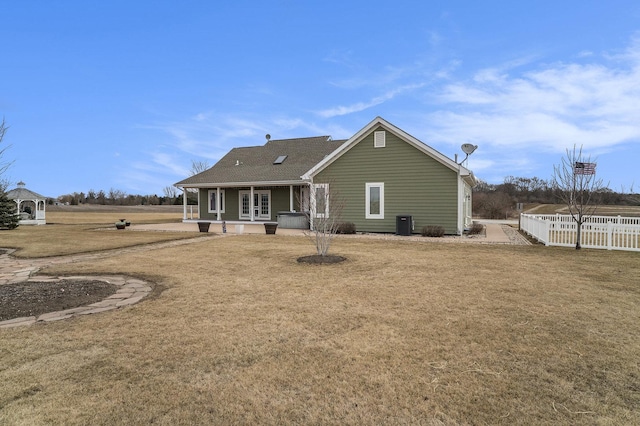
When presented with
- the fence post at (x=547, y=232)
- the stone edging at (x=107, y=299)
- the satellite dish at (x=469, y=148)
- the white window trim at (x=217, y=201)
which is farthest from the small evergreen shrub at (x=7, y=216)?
the fence post at (x=547, y=232)

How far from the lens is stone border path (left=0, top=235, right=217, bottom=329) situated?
5039 mm

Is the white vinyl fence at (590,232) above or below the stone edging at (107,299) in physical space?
above

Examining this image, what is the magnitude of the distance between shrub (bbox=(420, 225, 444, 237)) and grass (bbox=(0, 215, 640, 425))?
350 inches

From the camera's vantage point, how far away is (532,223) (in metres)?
16.8

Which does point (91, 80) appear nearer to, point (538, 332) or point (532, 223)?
point (538, 332)

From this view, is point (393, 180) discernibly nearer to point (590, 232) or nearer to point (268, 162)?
point (590, 232)

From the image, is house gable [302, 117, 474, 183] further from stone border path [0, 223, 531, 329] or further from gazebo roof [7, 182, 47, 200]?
gazebo roof [7, 182, 47, 200]

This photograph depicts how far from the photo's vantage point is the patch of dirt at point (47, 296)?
531 cm

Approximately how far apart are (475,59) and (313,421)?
56.6 ft

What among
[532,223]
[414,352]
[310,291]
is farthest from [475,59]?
[414,352]

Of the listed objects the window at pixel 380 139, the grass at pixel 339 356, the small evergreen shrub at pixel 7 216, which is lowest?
the grass at pixel 339 356

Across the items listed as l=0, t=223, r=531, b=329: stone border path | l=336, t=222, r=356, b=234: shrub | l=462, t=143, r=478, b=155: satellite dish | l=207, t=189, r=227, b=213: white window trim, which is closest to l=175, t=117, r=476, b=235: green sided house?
l=336, t=222, r=356, b=234: shrub

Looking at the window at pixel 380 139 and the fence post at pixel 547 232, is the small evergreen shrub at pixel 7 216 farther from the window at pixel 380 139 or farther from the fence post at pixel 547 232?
the fence post at pixel 547 232

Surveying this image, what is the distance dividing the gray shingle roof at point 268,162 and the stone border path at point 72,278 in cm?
1185
